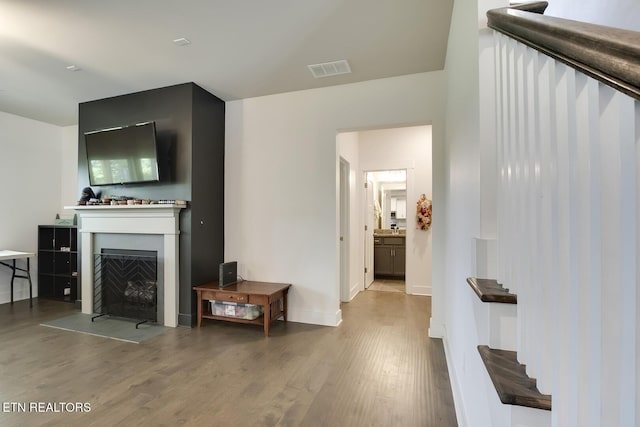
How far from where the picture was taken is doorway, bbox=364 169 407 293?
18.3 feet

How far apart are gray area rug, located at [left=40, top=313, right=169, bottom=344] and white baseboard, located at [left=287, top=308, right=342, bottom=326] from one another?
143cm

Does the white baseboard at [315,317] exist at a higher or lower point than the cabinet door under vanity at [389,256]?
lower

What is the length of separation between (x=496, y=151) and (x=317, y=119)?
107 inches

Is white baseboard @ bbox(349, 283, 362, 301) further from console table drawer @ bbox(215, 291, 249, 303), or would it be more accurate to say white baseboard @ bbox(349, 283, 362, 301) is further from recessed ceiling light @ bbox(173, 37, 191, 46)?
recessed ceiling light @ bbox(173, 37, 191, 46)

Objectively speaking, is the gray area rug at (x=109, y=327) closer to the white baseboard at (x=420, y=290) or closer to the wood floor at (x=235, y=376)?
the wood floor at (x=235, y=376)

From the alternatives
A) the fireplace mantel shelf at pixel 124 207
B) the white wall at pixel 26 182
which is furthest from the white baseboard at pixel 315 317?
the white wall at pixel 26 182

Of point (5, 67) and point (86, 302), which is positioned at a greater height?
point (5, 67)

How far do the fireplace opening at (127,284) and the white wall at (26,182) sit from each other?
6.38ft

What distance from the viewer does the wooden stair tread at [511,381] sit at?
0.75 m

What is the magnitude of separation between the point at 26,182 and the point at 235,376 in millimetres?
4991

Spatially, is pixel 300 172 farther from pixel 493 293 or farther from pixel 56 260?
pixel 56 260

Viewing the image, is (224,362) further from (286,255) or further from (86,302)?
(86,302)

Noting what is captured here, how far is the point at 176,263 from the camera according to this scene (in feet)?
11.3

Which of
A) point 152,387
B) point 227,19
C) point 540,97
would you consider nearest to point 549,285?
point 540,97
